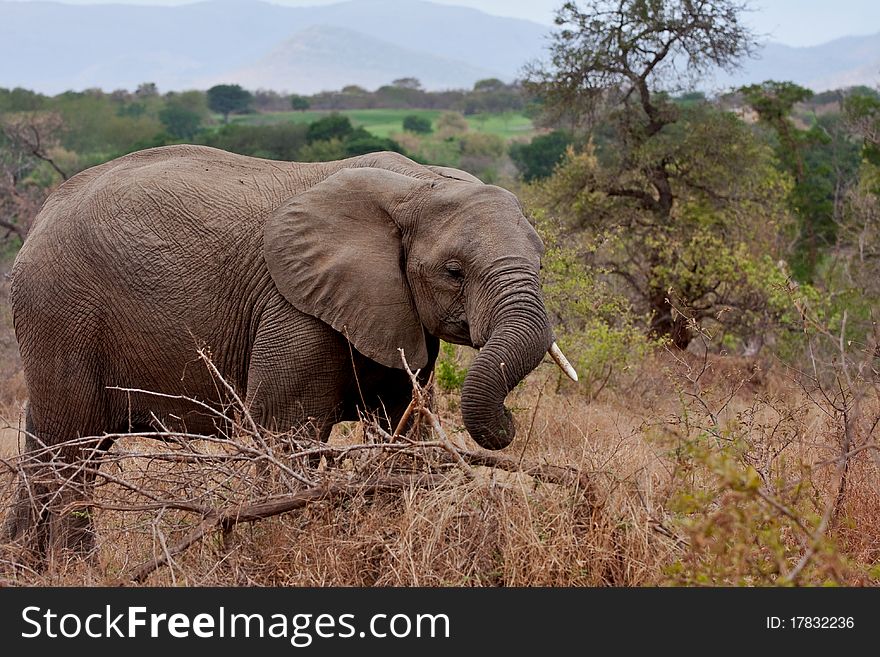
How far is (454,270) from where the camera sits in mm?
4785

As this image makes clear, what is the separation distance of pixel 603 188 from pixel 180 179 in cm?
929

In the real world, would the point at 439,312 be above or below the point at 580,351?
above

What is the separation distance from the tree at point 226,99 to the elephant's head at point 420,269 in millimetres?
63946

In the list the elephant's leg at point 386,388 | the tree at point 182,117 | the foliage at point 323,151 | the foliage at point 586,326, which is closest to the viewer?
the elephant's leg at point 386,388

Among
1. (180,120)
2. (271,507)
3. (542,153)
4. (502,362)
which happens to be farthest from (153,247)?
(180,120)

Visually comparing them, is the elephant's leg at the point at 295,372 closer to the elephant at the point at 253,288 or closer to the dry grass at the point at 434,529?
the elephant at the point at 253,288

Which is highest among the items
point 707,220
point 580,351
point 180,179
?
point 180,179

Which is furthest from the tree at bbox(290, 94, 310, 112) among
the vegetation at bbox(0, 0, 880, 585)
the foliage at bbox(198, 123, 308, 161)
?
the vegetation at bbox(0, 0, 880, 585)

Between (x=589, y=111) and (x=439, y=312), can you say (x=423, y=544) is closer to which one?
(x=439, y=312)

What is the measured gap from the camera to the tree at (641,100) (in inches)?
539

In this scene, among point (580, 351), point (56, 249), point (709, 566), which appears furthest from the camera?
point (580, 351)

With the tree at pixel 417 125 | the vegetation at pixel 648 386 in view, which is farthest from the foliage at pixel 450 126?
the vegetation at pixel 648 386

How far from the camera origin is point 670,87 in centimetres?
1430
